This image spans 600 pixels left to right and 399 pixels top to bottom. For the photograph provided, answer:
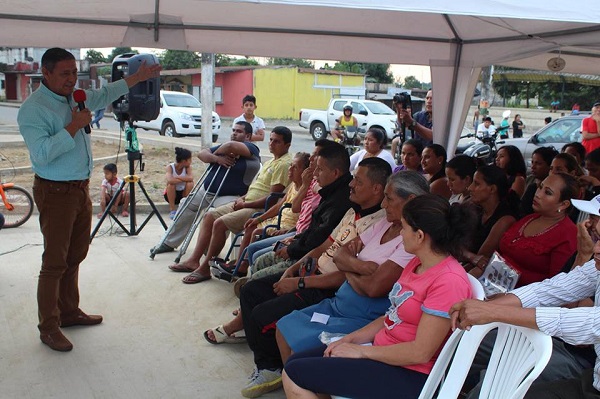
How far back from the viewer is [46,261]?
3.54 m

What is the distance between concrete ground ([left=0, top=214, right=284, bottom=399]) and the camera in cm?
325

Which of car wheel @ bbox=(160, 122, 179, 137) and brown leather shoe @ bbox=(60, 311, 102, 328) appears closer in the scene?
brown leather shoe @ bbox=(60, 311, 102, 328)

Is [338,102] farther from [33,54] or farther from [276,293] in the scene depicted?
[33,54]

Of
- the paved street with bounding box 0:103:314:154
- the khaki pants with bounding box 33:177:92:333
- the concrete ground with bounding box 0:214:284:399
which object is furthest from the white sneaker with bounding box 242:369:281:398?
the paved street with bounding box 0:103:314:154

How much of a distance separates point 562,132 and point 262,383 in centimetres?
962

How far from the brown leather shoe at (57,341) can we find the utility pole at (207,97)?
1159 centimetres

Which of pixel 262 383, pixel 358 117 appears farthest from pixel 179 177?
pixel 358 117

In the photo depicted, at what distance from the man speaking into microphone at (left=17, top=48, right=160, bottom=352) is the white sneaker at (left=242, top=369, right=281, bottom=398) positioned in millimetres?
1251

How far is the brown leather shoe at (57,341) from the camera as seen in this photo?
3.63 m

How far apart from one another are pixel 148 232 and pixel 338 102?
14451 mm

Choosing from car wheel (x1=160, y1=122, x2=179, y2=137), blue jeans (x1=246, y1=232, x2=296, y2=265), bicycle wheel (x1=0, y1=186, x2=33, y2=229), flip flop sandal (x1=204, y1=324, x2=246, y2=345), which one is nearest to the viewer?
flip flop sandal (x1=204, y1=324, x2=246, y2=345)

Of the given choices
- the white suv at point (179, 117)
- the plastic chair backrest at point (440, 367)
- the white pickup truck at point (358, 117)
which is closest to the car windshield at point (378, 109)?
the white pickup truck at point (358, 117)

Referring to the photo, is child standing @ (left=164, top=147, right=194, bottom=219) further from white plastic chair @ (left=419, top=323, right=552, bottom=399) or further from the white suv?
the white suv

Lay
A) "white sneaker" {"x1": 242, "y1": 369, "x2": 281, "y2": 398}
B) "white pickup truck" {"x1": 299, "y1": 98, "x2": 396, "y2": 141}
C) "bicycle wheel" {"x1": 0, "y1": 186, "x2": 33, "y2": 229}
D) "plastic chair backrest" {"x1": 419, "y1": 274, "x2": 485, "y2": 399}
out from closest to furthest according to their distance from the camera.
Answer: "plastic chair backrest" {"x1": 419, "y1": 274, "x2": 485, "y2": 399}
"white sneaker" {"x1": 242, "y1": 369, "x2": 281, "y2": 398}
"bicycle wheel" {"x1": 0, "y1": 186, "x2": 33, "y2": 229}
"white pickup truck" {"x1": 299, "y1": 98, "x2": 396, "y2": 141}
